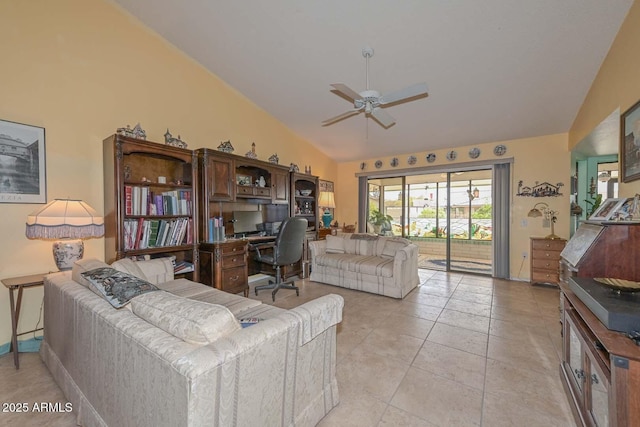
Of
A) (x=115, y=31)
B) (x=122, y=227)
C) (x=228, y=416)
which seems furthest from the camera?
(x=115, y=31)

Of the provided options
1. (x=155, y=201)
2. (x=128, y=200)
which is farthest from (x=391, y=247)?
(x=128, y=200)

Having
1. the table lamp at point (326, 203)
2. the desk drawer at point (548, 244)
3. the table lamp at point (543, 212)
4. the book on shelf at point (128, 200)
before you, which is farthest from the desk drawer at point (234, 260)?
the table lamp at point (543, 212)

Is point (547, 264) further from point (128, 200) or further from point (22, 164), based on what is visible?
point (22, 164)

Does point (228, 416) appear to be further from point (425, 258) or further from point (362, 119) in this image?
point (425, 258)

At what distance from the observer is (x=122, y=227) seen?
8.68ft

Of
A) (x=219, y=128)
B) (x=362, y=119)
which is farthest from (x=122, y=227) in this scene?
(x=362, y=119)

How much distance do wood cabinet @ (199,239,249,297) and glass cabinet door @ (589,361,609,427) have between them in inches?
128

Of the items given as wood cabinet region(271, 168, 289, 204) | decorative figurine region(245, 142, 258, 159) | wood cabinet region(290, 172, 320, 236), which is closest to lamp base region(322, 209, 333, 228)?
wood cabinet region(290, 172, 320, 236)

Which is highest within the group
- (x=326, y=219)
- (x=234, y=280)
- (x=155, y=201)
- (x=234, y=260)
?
(x=155, y=201)

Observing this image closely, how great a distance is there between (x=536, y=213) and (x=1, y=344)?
6809 mm

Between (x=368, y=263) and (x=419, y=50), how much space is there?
2.72m

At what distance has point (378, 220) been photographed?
6.10 meters

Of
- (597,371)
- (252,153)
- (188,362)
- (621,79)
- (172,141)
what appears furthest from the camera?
(252,153)

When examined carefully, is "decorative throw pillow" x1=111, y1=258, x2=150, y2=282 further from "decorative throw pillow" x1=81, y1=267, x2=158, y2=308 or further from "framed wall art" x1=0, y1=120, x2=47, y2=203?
"framed wall art" x1=0, y1=120, x2=47, y2=203
